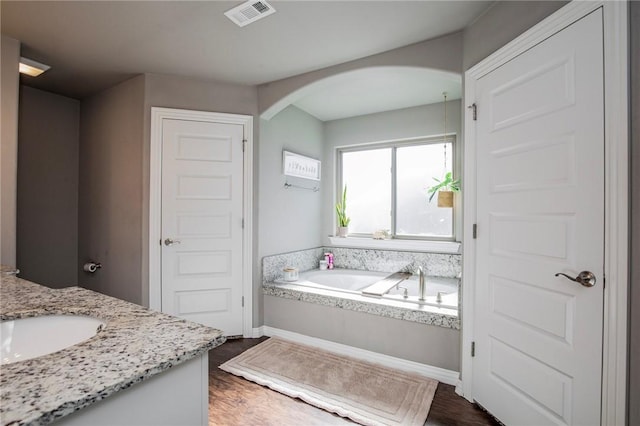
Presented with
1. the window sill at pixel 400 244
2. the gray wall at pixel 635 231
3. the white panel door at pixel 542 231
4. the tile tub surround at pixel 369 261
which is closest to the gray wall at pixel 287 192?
the tile tub surround at pixel 369 261

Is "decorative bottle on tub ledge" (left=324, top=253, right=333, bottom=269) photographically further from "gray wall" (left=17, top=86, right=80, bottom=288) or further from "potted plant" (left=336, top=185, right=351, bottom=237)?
"gray wall" (left=17, top=86, right=80, bottom=288)

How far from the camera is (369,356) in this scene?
2449mm

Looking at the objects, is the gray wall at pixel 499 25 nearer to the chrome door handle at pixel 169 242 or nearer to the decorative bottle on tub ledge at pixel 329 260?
the decorative bottle on tub ledge at pixel 329 260

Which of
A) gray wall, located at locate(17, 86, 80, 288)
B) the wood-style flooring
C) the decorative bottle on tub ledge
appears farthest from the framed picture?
gray wall, located at locate(17, 86, 80, 288)

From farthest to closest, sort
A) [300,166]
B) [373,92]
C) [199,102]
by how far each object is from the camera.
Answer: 1. [300,166]
2. [373,92]
3. [199,102]

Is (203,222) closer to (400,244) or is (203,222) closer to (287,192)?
(287,192)

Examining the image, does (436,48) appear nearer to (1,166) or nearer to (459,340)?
(459,340)

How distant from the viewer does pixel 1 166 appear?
2.12m

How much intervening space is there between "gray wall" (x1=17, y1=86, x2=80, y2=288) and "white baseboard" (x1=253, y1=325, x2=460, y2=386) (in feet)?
7.80

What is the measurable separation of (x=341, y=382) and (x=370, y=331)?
47 centimetres

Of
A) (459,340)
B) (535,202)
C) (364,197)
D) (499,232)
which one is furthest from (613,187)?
(364,197)

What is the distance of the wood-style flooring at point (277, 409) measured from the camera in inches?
69.2

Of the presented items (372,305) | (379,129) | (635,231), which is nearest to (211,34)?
(379,129)

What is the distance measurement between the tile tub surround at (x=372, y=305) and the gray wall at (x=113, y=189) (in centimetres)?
134
